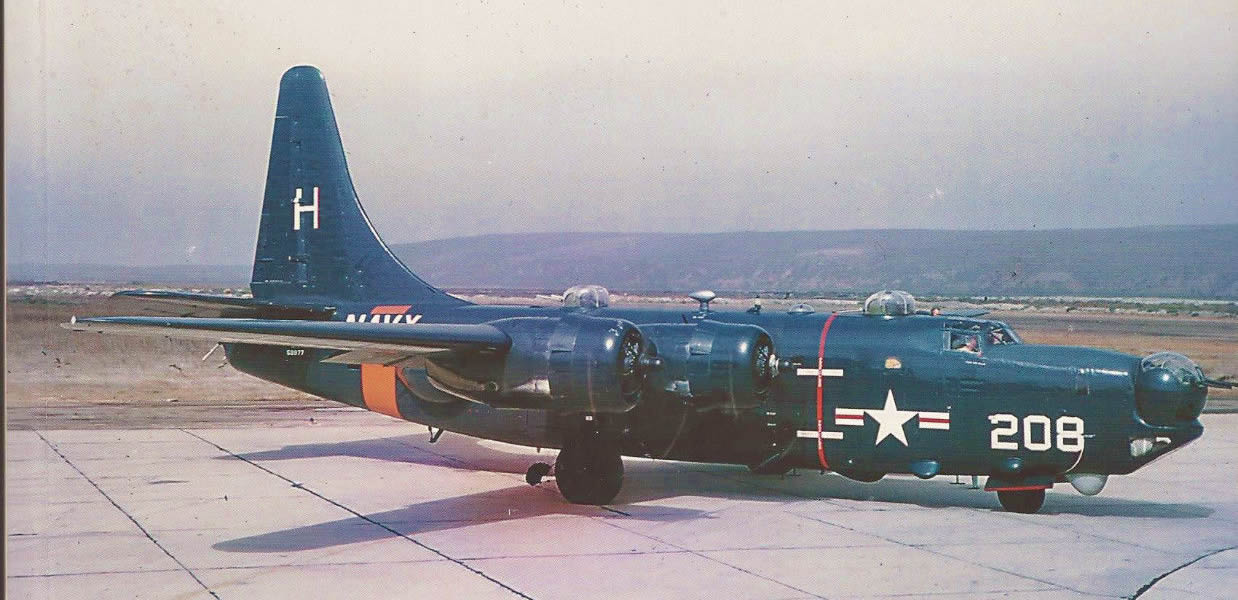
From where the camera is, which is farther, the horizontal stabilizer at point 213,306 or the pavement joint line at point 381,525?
the horizontal stabilizer at point 213,306

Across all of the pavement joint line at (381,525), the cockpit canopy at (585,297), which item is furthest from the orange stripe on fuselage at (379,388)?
the cockpit canopy at (585,297)

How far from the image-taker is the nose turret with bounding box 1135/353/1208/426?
13188mm

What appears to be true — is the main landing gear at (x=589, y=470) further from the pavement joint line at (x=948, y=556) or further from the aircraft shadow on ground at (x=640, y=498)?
the pavement joint line at (x=948, y=556)

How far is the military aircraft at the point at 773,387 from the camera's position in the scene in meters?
13.4

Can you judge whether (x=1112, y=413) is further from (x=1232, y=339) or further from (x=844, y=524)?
(x=1232, y=339)

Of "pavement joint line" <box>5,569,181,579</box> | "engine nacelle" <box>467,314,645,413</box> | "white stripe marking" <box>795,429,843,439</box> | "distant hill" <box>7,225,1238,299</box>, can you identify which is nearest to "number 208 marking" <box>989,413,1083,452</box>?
"white stripe marking" <box>795,429,843,439</box>

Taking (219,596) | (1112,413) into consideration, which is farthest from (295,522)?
(1112,413)

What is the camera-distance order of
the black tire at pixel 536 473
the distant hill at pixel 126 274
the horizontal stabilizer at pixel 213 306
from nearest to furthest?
the distant hill at pixel 126 274, the black tire at pixel 536 473, the horizontal stabilizer at pixel 213 306

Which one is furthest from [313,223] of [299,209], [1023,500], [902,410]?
[1023,500]

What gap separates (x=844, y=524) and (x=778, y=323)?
297cm

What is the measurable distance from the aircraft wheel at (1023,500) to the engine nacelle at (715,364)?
11.2ft

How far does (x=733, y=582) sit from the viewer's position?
1095cm

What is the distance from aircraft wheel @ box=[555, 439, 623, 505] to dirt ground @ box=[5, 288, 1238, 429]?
22.7 feet

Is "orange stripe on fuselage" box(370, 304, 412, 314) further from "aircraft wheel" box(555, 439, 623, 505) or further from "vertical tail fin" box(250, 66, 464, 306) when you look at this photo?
"aircraft wheel" box(555, 439, 623, 505)
